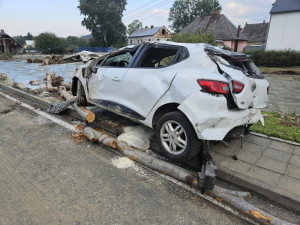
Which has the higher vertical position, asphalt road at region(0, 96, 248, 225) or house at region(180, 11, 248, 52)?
house at region(180, 11, 248, 52)

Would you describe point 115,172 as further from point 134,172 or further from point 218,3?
point 218,3

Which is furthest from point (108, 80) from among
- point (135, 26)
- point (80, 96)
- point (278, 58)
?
point (135, 26)

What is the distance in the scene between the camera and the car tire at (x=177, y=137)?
3057mm

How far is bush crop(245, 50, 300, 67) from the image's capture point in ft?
69.4

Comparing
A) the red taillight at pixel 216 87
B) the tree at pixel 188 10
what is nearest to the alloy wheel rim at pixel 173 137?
the red taillight at pixel 216 87

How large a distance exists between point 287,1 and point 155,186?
3396cm

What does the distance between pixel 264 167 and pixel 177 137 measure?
4.26 ft

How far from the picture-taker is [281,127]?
4.77 metres

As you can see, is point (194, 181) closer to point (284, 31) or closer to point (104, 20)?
point (284, 31)

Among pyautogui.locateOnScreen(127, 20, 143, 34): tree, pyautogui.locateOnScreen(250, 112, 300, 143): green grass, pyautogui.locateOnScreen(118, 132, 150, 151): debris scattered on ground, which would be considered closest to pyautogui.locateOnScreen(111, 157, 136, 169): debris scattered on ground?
pyautogui.locateOnScreen(118, 132, 150, 151): debris scattered on ground

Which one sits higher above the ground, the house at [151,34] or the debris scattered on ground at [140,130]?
the house at [151,34]

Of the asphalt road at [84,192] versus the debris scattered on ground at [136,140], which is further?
the debris scattered on ground at [136,140]

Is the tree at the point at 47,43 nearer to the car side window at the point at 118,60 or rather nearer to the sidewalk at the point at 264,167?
the car side window at the point at 118,60

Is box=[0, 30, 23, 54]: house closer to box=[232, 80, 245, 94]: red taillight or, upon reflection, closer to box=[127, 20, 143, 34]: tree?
box=[127, 20, 143, 34]: tree
